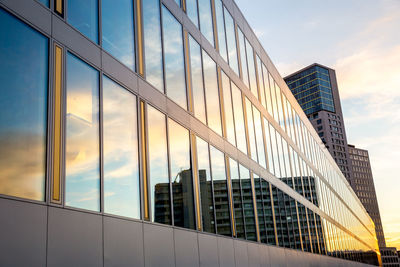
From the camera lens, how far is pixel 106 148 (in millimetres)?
10805

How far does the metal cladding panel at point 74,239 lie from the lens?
837 cm

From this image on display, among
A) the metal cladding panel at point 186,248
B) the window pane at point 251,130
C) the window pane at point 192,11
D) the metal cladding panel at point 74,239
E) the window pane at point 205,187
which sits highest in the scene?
the window pane at point 192,11

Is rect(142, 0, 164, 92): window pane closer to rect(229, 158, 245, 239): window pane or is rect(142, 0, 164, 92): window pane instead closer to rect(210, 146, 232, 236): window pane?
rect(210, 146, 232, 236): window pane

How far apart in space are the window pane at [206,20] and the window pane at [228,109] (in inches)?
78.0

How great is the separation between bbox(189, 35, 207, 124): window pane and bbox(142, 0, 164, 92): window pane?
2.87 m

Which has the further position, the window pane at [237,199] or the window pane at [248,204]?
the window pane at [248,204]

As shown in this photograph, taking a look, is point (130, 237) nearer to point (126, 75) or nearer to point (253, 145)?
point (126, 75)

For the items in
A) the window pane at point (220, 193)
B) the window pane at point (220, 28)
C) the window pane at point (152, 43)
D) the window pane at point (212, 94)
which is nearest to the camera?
the window pane at point (152, 43)

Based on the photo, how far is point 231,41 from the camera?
24438mm

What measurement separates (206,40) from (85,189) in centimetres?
1208

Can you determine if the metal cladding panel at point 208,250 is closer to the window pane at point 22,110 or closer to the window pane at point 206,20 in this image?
the window pane at point 22,110

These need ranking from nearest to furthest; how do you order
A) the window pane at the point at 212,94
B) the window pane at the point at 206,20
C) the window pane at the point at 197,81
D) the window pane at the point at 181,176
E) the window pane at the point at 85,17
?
the window pane at the point at 85,17 < the window pane at the point at 181,176 < the window pane at the point at 197,81 < the window pane at the point at 212,94 < the window pane at the point at 206,20

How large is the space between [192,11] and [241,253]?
419 inches

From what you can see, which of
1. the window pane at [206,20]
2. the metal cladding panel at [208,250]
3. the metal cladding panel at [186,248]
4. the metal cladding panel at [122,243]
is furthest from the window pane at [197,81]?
A: the metal cladding panel at [122,243]
